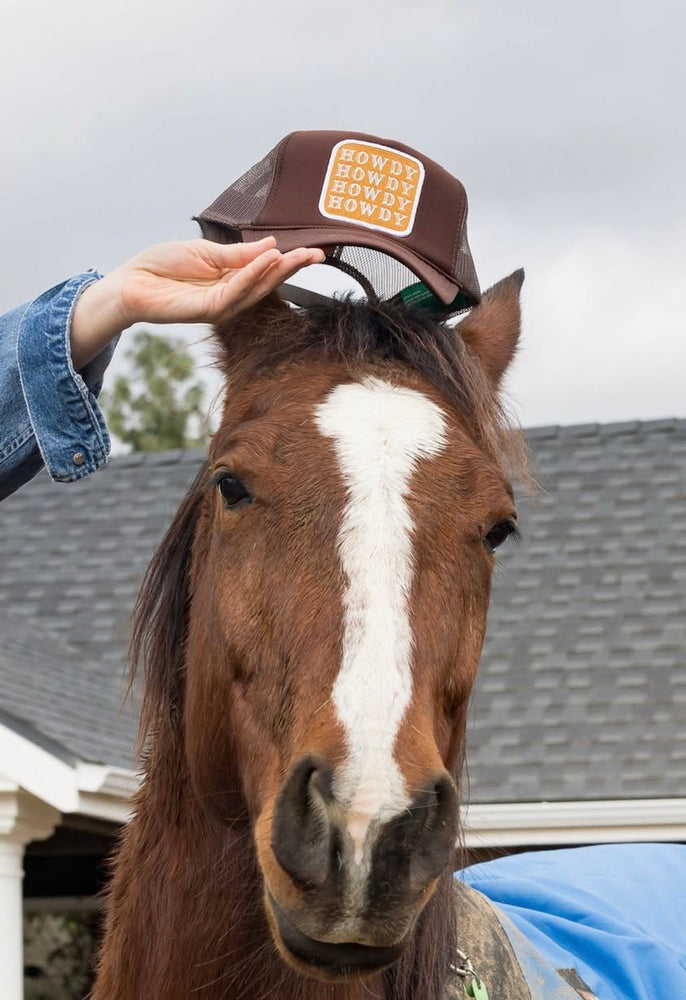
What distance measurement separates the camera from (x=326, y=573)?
202 cm

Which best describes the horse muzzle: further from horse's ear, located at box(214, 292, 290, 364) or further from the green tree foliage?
the green tree foliage

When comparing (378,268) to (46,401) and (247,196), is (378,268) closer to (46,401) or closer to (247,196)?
(247,196)

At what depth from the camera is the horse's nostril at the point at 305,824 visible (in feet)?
5.89

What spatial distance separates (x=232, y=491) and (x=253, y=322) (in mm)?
437

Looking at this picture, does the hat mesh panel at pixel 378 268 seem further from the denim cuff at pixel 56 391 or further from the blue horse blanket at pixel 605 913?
the blue horse blanket at pixel 605 913

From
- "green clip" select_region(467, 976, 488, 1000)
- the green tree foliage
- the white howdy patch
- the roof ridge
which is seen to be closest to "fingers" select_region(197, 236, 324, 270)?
the white howdy patch

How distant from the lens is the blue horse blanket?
3.21 metres

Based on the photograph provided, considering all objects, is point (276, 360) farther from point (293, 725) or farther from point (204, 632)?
point (293, 725)

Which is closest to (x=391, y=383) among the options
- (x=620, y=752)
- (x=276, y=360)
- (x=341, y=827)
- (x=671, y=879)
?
(x=276, y=360)

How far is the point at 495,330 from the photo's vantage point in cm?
282

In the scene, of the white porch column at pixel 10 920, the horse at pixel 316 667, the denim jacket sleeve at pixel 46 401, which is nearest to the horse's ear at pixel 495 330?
the horse at pixel 316 667

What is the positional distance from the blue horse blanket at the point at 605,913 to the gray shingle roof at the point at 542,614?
3.47 m

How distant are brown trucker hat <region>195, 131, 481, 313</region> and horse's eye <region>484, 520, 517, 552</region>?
46cm

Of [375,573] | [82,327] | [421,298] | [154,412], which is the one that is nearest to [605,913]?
[421,298]
